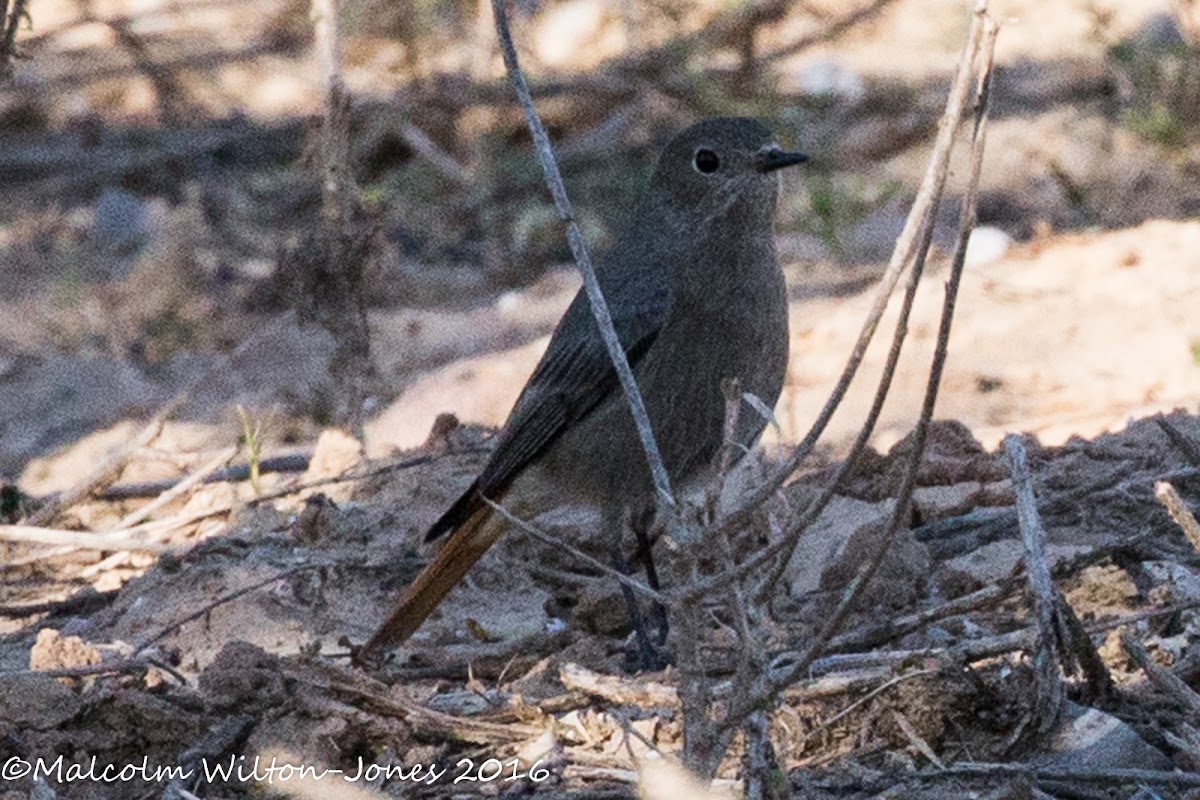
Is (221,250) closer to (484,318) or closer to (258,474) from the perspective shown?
(484,318)

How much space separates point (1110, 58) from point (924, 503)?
5.00 meters

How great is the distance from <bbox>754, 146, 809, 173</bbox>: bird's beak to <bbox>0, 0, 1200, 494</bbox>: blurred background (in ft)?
4.05

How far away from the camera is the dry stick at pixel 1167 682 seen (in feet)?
12.0

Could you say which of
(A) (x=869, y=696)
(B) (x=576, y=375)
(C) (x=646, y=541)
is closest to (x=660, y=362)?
(B) (x=576, y=375)

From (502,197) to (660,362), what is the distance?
5.42 m

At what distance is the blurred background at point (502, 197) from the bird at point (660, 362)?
1.23 meters

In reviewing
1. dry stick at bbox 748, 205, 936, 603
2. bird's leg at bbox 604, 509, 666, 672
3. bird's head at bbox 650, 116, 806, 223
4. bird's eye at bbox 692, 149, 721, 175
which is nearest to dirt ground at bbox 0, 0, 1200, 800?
bird's leg at bbox 604, 509, 666, 672

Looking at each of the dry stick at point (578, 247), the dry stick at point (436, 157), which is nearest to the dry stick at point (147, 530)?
the dry stick at point (578, 247)

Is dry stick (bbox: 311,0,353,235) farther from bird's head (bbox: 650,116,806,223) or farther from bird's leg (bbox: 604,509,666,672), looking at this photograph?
bird's leg (bbox: 604,509,666,672)

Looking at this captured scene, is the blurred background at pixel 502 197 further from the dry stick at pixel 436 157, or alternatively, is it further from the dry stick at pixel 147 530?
the dry stick at pixel 147 530

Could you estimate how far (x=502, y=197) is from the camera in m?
10.4

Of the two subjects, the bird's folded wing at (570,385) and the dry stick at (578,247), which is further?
the bird's folded wing at (570,385)

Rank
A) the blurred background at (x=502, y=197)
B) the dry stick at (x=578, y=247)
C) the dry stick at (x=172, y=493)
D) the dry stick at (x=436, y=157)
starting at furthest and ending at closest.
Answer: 1. the dry stick at (x=436, y=157)
2. the blurred background at (x=502, y=197)
3. the dry stick at (x=172, y=493)
4. the dry stick at (x=578, y=247)

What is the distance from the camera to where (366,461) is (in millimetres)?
5949
